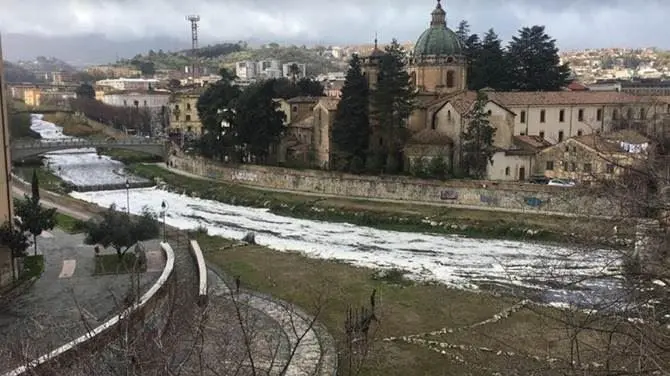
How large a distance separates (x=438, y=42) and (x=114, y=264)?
106ft

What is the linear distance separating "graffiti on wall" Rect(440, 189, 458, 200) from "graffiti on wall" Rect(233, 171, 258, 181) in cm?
1397

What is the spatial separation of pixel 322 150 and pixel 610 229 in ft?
126

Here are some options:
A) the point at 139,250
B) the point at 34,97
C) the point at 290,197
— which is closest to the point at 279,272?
the point at 139,250

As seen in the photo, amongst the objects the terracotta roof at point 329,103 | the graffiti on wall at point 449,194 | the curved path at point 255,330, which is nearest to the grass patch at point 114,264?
the curved path at point 255,330

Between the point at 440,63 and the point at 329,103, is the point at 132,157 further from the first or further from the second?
the point at 440,63

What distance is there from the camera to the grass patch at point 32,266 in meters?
19.3

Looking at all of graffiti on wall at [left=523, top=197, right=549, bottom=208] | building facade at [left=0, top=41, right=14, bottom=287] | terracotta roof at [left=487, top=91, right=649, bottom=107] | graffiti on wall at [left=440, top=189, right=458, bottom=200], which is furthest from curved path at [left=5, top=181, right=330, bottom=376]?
terracotta roof at [left=487, top=91, right=649, bottom=107]

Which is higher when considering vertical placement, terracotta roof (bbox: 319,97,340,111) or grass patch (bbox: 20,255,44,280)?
terracotta roof (bbox: 319,97,340,111)

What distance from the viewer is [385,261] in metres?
25.7

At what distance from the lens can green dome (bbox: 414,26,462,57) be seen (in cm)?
4638

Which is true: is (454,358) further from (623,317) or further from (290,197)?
(290,197)

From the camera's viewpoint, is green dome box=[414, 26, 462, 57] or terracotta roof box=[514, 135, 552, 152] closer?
terracotta roof box=[514, 135, 552, 152]

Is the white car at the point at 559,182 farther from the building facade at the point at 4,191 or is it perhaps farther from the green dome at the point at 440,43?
the building facade at the point at 4,191

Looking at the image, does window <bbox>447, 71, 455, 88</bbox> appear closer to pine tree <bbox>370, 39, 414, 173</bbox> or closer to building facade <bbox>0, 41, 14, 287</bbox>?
pine tree <bbox>370, 39, 414, 173</bbox>
